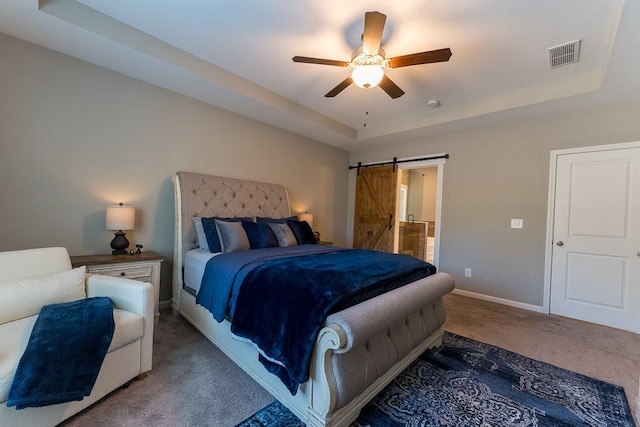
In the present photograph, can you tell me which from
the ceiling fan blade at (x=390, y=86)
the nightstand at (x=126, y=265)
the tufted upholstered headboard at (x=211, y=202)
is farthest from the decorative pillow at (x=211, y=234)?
the ceiling fan blade at (x=390, y=86)

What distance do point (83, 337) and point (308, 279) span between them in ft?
4.29

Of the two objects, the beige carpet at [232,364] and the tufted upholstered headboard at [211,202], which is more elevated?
the tufted upholstered headboard at [211,202]

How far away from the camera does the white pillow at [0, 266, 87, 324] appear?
1.67m

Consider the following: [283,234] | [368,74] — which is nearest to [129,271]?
[283,234]

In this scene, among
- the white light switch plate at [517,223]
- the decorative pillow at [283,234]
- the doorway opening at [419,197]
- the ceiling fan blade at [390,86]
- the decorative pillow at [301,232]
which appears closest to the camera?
the ceiling fan blade at [390,86]

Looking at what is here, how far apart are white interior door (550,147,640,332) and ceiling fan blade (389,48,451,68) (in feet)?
8.65

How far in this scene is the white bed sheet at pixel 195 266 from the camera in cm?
272

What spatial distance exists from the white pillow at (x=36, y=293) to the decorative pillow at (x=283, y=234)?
1857mm

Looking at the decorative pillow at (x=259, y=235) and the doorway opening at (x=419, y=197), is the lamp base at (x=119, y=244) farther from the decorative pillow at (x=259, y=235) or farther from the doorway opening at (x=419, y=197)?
the doorway opening at (x=419, y=197)

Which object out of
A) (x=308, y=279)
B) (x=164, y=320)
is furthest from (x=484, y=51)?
(x=164, y=320)

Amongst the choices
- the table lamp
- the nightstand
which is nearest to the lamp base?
the table lamp

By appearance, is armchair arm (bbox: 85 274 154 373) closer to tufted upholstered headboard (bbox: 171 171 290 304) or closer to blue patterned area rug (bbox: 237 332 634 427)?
blue patterned area rug (bbox: 237 332 634 427)

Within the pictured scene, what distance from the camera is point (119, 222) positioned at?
269cm

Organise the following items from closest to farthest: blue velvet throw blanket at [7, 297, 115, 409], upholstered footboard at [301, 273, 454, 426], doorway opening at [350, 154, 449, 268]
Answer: blue velvet throw blanket at [7, 297, 115, 409] → upholstered footboard at [301, 273, 454, 426] → doorway opening at [350, 154, 449, 268]
